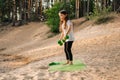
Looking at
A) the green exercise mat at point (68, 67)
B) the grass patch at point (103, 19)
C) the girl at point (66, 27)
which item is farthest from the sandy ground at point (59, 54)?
the girl at point (66, 27)

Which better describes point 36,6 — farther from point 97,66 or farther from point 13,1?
point 97,66

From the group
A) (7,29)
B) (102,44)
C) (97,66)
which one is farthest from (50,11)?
(97,66)

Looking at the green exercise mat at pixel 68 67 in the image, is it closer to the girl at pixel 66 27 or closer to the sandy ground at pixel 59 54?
the sandy ground at pixel 59 54

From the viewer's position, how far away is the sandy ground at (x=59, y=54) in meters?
11.5

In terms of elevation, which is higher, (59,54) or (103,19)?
(103,19)

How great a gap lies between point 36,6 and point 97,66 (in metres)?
37.8

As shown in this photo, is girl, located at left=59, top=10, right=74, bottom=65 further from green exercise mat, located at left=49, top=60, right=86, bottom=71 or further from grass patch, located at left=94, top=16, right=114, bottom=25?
grass patch, located at left=94, top=16, right=114, bottom=25

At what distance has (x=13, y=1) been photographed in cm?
4912

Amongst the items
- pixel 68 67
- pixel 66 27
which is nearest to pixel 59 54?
pixel 68 67

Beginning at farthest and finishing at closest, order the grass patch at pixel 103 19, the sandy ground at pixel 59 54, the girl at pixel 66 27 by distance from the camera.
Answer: the grass patch at pixel 103 19, the girl at pixel 66 27, the sandy ground at pixel 59 54

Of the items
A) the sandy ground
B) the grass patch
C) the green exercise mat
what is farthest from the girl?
the grass patch

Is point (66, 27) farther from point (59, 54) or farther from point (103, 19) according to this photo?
point (103, 19)

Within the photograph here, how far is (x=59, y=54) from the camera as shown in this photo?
20141 millimetres

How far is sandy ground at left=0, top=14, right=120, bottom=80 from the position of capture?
11531 millimetres
